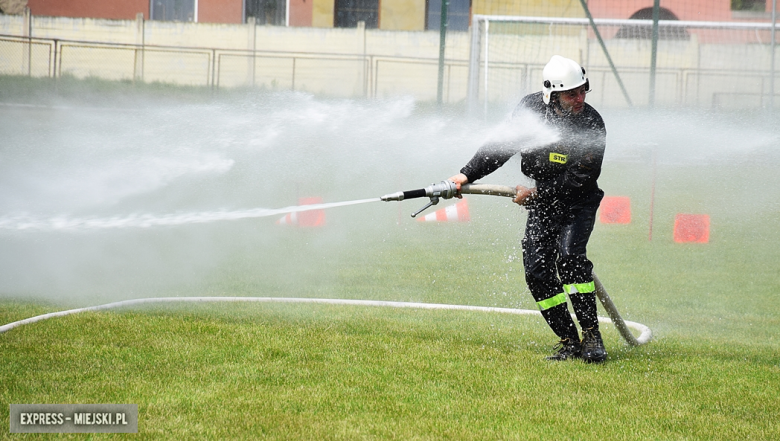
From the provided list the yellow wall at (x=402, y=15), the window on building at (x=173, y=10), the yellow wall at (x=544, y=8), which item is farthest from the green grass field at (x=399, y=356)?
the window on building at (x=173, y=10)

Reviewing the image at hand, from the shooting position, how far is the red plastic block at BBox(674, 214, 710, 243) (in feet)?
45.7

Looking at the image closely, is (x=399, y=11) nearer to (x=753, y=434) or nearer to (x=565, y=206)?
(x=565, y=206)

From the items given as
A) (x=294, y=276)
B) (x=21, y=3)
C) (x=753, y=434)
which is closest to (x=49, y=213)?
(x=294, y=276)

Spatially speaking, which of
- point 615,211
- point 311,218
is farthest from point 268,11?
point 615,211

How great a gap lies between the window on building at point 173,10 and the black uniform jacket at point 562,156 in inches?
1115

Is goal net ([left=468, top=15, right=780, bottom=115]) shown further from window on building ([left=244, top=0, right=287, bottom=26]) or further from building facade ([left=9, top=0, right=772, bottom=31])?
window on building ([left=244, top=0, right=287, bottom=26])

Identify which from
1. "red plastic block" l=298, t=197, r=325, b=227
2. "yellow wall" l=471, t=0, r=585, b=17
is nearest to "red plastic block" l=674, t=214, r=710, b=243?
"red plastic block" l=298, t=197, r=325, b=227

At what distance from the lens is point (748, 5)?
70.9 feet

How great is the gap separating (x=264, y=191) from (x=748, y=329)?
420 inches

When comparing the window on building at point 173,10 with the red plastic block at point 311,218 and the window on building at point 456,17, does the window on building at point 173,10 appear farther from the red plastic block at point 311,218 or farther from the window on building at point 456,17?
the red plastic block at point 311,218

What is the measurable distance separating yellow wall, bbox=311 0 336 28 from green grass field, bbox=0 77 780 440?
21.0 m

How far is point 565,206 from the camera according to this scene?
20.4 feet

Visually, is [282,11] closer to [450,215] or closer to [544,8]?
[544,8]

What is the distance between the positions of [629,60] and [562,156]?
56.2 ft
